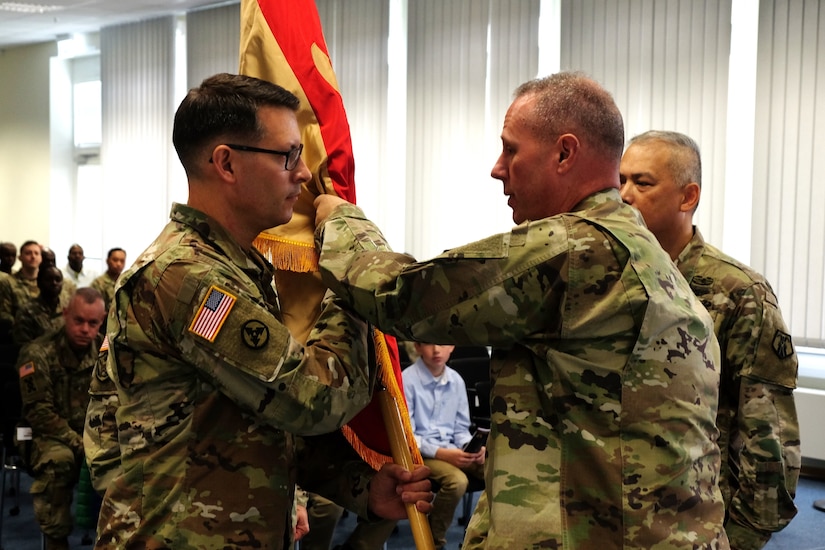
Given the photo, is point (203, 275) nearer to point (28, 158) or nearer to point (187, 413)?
point (187, 413)

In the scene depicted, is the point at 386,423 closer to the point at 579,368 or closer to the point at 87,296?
the point at 579,368

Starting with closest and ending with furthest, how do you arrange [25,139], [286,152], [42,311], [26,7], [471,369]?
1. [286,152]
2. [471,369]
3. [42,311]
4. [26,7]
5. [25,139]

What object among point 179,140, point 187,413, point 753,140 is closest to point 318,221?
point 179,140

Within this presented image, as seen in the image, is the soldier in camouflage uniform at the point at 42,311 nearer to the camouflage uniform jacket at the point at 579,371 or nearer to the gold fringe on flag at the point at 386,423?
the gold fringe on flag at the point at 386,423

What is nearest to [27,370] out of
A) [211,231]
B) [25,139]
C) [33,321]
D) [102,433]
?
[102,433]

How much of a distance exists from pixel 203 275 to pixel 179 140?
11.6 inches

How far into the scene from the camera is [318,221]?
1.84 meters

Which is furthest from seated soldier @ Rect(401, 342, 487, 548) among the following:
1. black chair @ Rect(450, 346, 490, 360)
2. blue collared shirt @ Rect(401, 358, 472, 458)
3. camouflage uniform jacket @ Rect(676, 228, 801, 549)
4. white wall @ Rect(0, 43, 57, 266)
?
white wall @ Rect(0, 43, 57, 266)

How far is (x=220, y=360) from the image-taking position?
4.75 feet

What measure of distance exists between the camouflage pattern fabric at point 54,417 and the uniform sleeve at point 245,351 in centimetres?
330

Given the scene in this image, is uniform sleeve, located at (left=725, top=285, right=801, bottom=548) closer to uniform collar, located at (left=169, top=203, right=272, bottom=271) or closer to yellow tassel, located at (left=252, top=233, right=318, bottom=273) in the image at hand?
yellow tassel, located at (left=252, top=233, right=318, bottom=273)

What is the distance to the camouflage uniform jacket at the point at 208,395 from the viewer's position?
1.45 meters

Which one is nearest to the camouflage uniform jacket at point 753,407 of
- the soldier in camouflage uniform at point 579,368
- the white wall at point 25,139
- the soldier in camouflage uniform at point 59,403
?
the soldier in camouflage uniform at point 579,368

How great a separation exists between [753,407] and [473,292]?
108 cm
